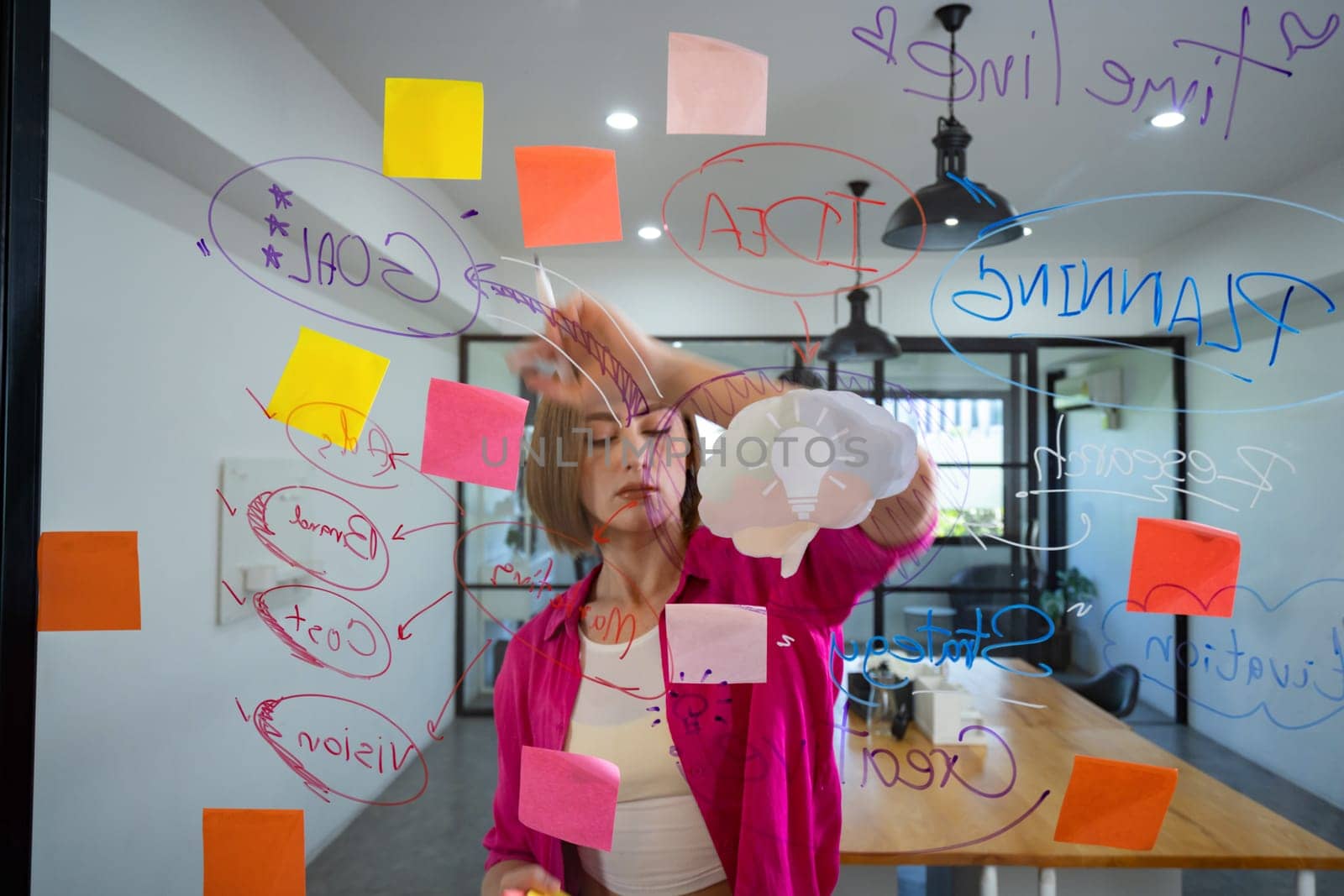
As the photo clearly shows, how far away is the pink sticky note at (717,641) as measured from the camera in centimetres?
65

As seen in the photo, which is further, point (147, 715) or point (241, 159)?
point (147, 715)

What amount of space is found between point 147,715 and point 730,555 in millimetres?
763

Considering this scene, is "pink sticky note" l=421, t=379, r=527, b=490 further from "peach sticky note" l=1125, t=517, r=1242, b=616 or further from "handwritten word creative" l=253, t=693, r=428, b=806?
"peach sticky note" l=1125, t=517, r=1242, b=616

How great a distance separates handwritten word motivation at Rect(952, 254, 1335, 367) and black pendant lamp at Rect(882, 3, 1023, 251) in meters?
0.05

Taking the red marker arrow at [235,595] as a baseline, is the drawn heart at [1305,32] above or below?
above

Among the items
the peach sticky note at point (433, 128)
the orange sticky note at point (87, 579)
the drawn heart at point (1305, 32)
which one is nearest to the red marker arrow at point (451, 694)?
the orange sticky note at point (87, 579)

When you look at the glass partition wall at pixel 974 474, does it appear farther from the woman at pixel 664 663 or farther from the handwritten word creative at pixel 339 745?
the handwritten word creative at pixel 339 745

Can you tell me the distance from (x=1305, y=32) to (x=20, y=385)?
51.2 inches

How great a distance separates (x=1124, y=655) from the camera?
64 cm

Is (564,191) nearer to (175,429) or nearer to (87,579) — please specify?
(175,429)

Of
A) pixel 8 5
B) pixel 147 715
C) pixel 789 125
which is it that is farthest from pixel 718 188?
pixel 147 715

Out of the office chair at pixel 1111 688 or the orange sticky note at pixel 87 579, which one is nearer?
the office chair at pixel 1111 688

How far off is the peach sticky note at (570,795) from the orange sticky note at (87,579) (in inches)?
18.5

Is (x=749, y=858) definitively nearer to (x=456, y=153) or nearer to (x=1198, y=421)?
(x=1198, y=421)
